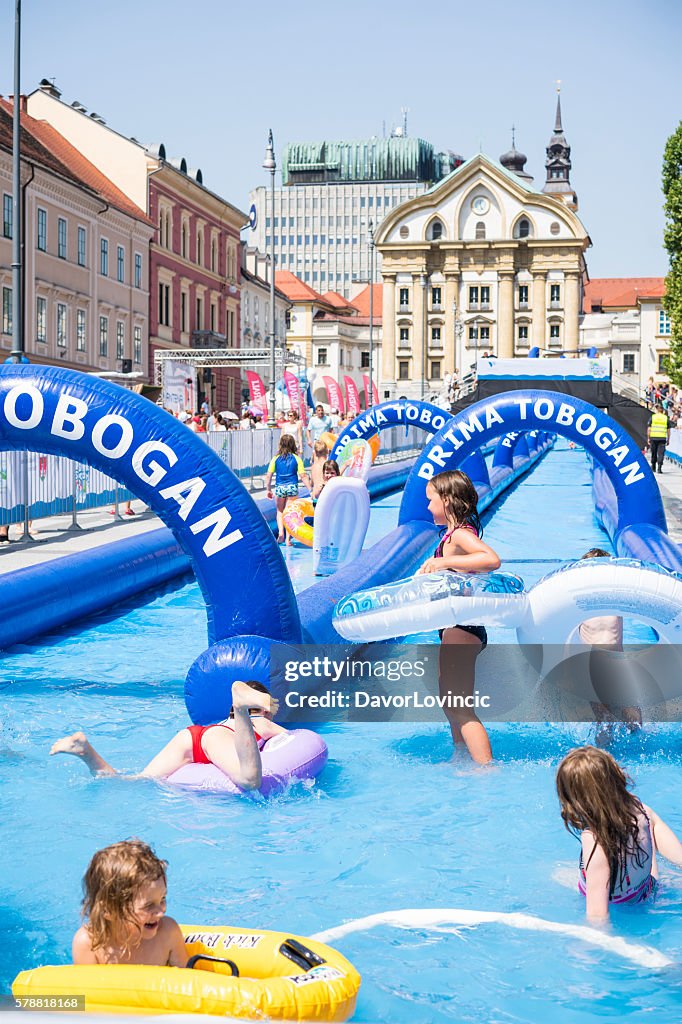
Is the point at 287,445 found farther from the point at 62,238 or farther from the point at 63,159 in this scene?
the point at 63,159

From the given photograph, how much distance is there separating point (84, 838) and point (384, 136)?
497 ft

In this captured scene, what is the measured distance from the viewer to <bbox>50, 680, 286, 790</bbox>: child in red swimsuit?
200 inches

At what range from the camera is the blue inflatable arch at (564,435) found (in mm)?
10922

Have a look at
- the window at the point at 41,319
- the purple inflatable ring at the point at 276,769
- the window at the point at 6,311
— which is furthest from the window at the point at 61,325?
the purple inflatable ring at the point at 276,769

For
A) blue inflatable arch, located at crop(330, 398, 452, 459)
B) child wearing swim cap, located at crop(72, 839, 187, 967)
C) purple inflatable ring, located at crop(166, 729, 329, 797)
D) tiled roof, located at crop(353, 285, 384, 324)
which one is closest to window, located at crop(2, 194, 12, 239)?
blue inflatable arch, located at crop(330, 398, 452, 459)

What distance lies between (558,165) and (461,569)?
129 m

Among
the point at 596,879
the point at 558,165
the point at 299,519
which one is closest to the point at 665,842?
the point at 596,879

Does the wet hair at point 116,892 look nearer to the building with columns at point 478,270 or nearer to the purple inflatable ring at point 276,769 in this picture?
the purple inflatable ring at point 276,769

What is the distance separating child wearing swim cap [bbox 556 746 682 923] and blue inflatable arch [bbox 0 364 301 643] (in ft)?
9.00

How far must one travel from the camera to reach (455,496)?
579 centimetres

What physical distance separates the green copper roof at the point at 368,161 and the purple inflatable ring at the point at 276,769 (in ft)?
474

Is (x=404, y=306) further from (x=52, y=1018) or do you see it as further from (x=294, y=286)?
(x=52, y=1018)

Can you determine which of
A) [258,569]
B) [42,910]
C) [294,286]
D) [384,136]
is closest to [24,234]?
[258,569]

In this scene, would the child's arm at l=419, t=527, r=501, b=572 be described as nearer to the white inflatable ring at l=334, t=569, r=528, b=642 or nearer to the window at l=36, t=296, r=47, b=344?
the white inflatable ring at l=334, t=569, r=528, b=642
